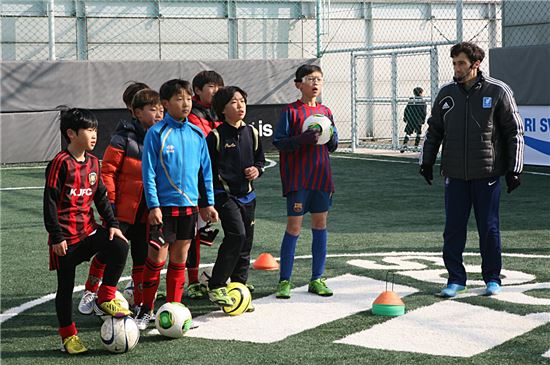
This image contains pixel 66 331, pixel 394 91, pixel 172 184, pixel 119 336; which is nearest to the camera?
pixel 119 336

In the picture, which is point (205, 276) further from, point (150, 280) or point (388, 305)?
point (388, 305)

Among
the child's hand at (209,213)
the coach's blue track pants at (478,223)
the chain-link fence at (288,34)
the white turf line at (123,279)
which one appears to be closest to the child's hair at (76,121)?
the child's hand at (209,213)

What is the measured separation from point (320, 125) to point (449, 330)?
2.02m

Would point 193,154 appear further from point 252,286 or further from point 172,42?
point 172,42

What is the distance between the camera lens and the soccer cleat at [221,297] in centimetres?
721

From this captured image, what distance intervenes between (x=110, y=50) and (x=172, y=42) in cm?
178

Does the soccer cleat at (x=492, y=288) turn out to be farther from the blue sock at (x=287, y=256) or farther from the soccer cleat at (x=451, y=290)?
the blue sock at (x=287, y=256)

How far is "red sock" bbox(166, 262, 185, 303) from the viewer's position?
22.8 feet

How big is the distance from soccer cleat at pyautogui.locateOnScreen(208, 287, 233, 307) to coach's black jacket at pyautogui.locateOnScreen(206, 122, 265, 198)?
736 millimetres

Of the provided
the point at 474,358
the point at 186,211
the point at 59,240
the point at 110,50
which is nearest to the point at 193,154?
the point at 186,211

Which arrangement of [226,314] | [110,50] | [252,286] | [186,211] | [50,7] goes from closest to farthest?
[186,211], [226,314], [252,286], [50,7], [110,50]

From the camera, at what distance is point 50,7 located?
22000mm

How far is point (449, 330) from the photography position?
21.9ft

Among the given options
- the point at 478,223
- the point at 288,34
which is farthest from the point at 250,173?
the point at 288,34
